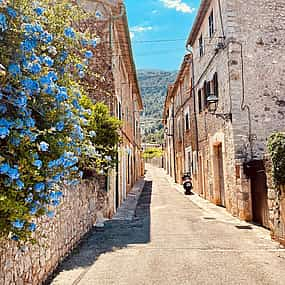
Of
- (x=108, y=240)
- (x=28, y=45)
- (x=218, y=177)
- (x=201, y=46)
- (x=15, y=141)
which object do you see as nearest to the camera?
(x=15, y=141)

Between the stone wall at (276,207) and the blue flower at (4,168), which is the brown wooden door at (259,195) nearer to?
the stone wall at (276,207)

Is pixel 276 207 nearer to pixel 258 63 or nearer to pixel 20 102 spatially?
pixel 258 63

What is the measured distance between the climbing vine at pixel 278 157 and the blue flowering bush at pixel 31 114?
5.16 meters

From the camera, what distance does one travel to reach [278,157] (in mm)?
7363

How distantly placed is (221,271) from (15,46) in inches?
181

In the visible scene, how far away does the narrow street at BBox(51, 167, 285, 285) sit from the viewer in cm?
516

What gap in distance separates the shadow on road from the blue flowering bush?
2577mm

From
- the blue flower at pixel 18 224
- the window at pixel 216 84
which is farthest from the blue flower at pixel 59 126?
the window at pixel 216 84

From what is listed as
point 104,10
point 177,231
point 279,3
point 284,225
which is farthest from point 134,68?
point 284,225

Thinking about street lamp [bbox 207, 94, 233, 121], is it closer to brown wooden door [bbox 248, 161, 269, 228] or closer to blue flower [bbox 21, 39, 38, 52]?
brown wooden door [bbox 248, 161, 269, 228]

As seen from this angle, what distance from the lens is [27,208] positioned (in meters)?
2.95

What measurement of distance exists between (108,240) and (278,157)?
14.4ft

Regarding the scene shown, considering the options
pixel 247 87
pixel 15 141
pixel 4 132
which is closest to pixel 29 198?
pixel 15 141

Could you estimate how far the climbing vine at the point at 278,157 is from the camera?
7.28 m
